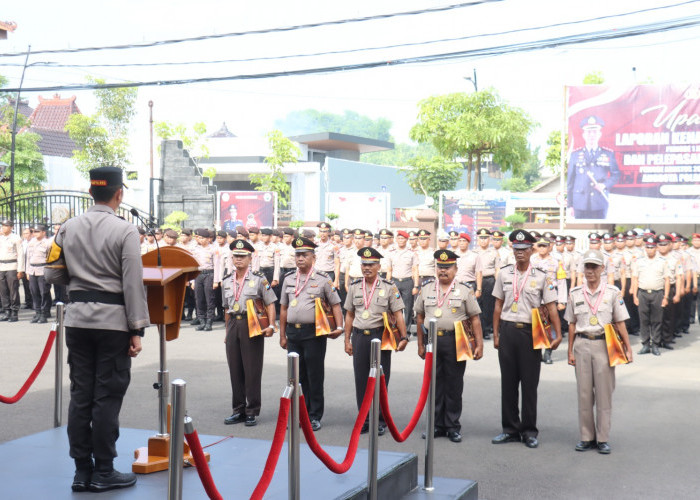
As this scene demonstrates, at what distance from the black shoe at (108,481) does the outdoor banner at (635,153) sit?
16056 mm

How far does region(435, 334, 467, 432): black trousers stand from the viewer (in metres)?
7.14

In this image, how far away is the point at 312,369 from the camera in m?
7.60

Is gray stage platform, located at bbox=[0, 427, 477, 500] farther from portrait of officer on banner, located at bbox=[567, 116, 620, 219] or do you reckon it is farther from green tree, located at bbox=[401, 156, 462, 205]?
green tree, located at bbox=[401, 156, 462, 205]

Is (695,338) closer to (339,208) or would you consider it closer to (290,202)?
(339,208)

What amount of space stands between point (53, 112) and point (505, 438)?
233ft

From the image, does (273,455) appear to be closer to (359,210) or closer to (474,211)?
(474,211)

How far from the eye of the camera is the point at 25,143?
34.1m

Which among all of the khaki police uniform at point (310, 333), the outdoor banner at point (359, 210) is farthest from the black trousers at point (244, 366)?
the outdoor banner at point (359, 210)

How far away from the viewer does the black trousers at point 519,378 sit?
23.2ft

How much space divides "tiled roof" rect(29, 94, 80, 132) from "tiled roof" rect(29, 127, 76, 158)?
12.6 meters

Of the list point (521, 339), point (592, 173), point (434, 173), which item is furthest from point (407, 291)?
point (434, 173)

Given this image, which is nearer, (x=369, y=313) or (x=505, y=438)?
(x=505, y=438)

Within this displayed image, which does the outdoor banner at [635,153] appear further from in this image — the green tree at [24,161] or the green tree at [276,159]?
the green tree at [24,161]

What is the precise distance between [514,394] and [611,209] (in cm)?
1264
